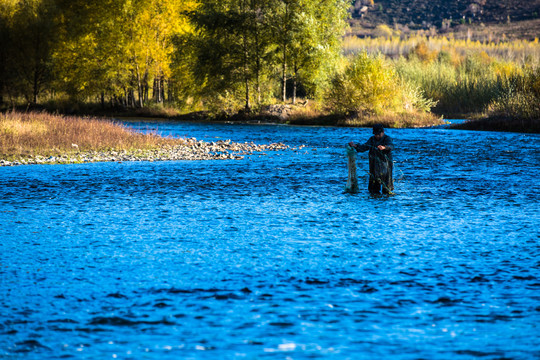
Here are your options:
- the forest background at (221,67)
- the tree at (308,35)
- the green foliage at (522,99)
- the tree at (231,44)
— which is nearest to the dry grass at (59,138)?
the forest background at (221,67)

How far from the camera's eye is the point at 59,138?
28656 millimetres

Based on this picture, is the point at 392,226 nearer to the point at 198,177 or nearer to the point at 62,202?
the point at 62,202

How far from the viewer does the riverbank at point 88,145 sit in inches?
1009

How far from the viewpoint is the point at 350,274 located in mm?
9273

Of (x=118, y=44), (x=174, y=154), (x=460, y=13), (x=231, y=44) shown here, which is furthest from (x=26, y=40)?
(x=460, y=13)

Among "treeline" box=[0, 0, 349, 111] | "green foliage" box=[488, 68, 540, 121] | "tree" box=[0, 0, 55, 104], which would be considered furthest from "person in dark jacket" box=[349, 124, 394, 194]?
"tree" box=[0, 0, 55, 104]

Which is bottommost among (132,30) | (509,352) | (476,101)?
(509,352)

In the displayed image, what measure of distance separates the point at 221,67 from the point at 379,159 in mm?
41684

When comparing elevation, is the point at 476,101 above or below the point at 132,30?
below

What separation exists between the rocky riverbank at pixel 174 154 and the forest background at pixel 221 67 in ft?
57.5

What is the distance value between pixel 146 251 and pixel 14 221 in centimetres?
413

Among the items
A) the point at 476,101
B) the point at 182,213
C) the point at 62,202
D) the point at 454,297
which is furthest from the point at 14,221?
the point at 476,101

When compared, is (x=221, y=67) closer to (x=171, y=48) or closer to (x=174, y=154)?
(x=171, y=48)

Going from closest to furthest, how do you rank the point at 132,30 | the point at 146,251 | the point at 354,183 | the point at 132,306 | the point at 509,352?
the point at 509,352 → the point at 132,306 → the point at 146,251 → the point at 354,183 → the point at 132,30
